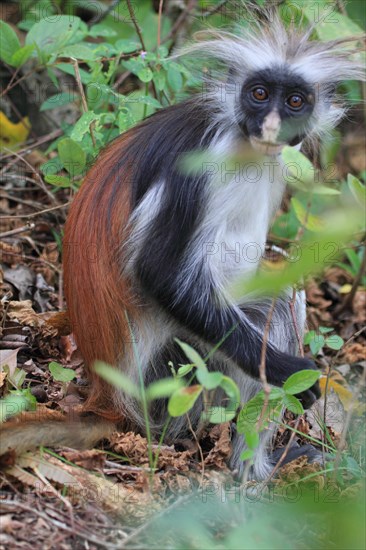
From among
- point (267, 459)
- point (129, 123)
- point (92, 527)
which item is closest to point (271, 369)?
point (267, 459)

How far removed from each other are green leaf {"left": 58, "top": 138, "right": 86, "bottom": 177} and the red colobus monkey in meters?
0.66

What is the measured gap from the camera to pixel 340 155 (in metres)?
10.3

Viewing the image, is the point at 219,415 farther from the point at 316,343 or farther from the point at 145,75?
the point at 145,75

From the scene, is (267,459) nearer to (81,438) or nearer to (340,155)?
(81,438)

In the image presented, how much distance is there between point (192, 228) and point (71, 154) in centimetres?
152

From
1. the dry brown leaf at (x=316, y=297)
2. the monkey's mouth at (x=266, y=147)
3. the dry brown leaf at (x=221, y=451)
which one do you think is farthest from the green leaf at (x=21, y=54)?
the dry brown leaf at (x=316, y=297)

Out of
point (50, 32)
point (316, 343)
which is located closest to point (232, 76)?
point (316, 343)

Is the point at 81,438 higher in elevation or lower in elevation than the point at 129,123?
lower

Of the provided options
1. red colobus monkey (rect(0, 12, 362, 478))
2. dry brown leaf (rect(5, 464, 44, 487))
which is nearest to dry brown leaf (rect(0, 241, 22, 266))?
red colobus monkey (rect(0, 12, 362, 478))

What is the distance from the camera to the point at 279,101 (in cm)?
515

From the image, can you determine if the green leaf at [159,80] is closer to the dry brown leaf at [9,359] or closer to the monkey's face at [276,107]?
the monkey's face at [276,107]

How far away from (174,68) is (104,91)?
1.98 ft

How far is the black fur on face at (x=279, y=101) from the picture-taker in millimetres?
5137

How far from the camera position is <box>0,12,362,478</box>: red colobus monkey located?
536cm
